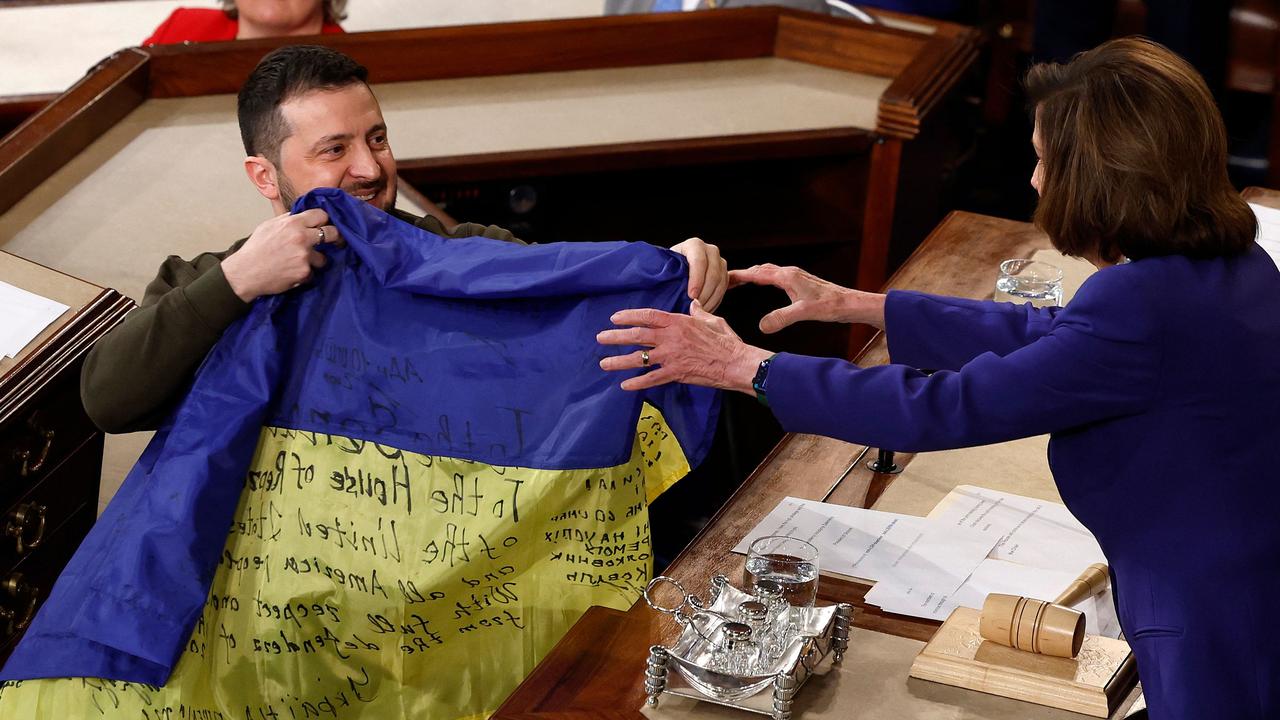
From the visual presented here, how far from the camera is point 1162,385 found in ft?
4.98

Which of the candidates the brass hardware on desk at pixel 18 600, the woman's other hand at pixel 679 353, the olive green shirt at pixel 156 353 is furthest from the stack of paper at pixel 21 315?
the woman's other hand at pixel 679 353

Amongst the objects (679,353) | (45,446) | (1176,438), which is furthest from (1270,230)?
(45,446)

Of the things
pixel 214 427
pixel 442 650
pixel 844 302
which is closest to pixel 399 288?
pixel 214 427

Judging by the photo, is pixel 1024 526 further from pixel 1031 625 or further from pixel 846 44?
pixel 846 44

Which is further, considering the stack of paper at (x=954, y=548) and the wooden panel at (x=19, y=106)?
the wooden panel at (x=19, y=106)

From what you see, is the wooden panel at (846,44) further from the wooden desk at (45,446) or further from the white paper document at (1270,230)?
the wooden desk at (45,446)

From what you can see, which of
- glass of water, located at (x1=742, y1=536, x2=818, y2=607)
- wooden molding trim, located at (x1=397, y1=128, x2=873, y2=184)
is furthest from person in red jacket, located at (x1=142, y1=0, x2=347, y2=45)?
glass of water, located at (x1=742, y1=536, x2=818, y2=607)

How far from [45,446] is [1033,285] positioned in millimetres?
1448

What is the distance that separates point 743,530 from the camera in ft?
6.18

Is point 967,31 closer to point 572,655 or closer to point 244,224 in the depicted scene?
point 244,224

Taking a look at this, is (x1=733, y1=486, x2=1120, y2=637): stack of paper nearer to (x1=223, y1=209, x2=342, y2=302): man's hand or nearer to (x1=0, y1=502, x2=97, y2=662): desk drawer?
(x1=223, y1=209, x2=342, y2=302): man's hand

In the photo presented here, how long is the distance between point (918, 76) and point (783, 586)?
1.95m

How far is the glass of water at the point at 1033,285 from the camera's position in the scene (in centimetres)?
239

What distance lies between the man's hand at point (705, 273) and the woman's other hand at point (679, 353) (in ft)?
0.23
